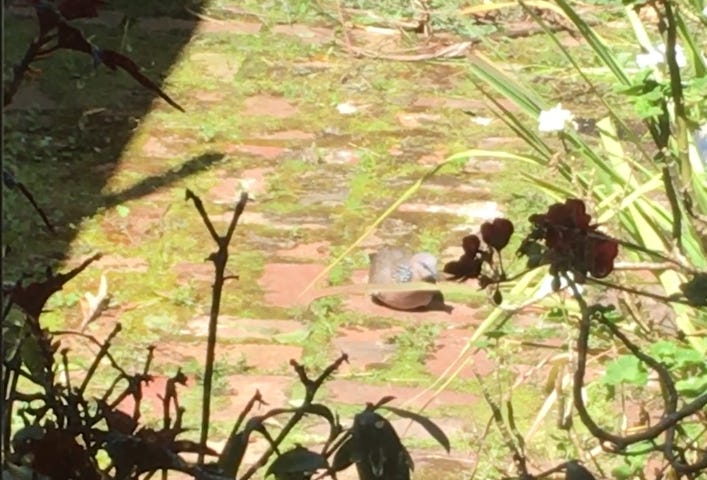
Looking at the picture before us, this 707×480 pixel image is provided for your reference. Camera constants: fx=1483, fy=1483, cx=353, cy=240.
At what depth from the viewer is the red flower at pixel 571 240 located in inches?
56.7

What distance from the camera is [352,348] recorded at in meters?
2.96

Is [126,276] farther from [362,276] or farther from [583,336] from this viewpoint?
[583,336]

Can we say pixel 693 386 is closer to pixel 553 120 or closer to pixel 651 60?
pixel 553 120

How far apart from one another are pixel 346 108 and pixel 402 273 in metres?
1.17

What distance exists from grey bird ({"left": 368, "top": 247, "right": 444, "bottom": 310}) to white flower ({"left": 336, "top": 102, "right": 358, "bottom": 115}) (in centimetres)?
99

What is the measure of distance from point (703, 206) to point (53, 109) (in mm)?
2093

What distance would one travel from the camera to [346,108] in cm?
429

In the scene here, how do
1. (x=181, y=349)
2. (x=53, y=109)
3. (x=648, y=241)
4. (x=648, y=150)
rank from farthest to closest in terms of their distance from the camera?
(x=53, y=109)
(x=648, y=150)
(x=181, y=349)
(x=648, y=241)

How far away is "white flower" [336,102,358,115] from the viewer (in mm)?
Answer: 4266

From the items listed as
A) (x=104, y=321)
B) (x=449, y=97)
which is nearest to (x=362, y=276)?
(x=104, y=321)

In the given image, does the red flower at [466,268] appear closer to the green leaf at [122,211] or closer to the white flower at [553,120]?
the white flower at [553,120]

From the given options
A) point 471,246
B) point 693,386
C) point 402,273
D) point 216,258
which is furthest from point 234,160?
point 216,258

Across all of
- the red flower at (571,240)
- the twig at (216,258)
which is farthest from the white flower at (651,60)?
the twig at (216,258)

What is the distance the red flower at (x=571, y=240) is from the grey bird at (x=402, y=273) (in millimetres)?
1660
